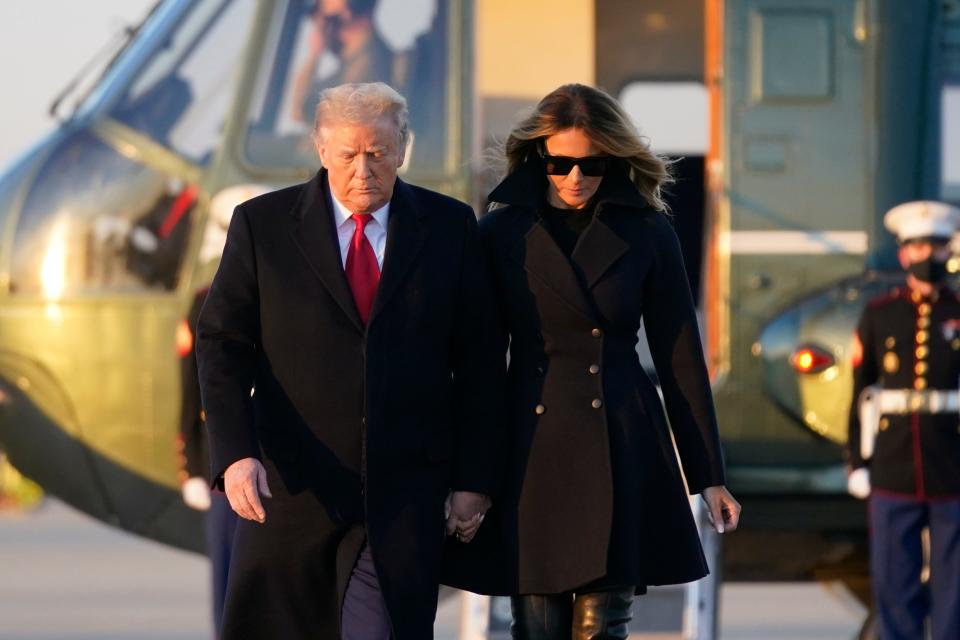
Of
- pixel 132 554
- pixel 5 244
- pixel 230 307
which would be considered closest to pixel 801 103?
pixel 5 244

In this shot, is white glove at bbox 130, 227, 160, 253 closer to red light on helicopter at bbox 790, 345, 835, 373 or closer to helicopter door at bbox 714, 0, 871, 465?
helicopter door at bbox 714, 0, 871, 465

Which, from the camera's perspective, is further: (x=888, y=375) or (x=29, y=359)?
(x=29, y=359)

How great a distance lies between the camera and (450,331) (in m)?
4.04

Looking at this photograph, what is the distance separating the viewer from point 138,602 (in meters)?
10.8

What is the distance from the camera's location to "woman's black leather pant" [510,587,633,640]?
4168 mm

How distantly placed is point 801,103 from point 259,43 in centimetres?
193

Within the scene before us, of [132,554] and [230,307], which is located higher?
[230,307]

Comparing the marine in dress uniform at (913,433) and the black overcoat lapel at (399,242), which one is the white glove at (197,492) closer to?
the marine in dress uniform at (913,433)

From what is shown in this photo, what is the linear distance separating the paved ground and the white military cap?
Result: 6.05 feet

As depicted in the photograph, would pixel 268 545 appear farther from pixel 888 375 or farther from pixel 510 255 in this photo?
pixel 888 375

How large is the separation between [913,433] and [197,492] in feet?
7.76

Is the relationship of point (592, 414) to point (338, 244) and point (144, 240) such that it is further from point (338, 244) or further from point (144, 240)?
point (144, 240)

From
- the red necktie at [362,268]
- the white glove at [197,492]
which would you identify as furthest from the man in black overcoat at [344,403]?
the white glove at [197,492]

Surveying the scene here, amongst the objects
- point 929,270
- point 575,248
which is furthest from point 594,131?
point 929,270
